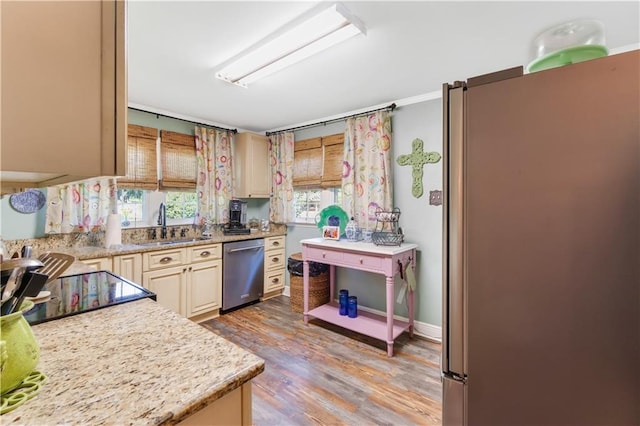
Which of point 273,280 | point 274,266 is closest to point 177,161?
point 274,266

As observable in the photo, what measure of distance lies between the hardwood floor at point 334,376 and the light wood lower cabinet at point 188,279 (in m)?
0.24

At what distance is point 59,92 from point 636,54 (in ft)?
3.93

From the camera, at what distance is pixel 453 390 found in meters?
0.93

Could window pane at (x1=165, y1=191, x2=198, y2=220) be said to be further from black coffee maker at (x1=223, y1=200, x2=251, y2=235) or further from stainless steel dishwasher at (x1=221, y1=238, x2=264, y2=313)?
stainless steel dishwasher at (x1=221, y1=238, x2=264, y2=313)

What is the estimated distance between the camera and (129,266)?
249 centimetres

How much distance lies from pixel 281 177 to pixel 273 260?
113 centimetres

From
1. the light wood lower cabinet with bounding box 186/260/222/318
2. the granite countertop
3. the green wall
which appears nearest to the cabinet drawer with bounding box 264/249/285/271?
the light wood lower cabinet with bounding box 186/260/222/318

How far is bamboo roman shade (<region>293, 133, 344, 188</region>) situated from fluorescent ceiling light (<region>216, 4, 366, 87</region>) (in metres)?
1.38

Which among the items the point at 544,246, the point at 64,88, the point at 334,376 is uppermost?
the point at 64,88

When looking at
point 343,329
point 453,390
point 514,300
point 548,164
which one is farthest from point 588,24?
point 343,329

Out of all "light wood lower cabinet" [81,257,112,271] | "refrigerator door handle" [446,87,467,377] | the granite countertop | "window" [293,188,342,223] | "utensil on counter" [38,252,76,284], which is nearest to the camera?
the granite countertop

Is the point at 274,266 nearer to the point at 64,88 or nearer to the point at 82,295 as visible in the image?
the point at 82,295

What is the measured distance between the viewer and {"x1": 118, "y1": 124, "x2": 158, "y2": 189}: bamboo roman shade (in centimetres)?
289

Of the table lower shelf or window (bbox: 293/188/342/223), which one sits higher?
window (bbox: 293/188/342/223)
